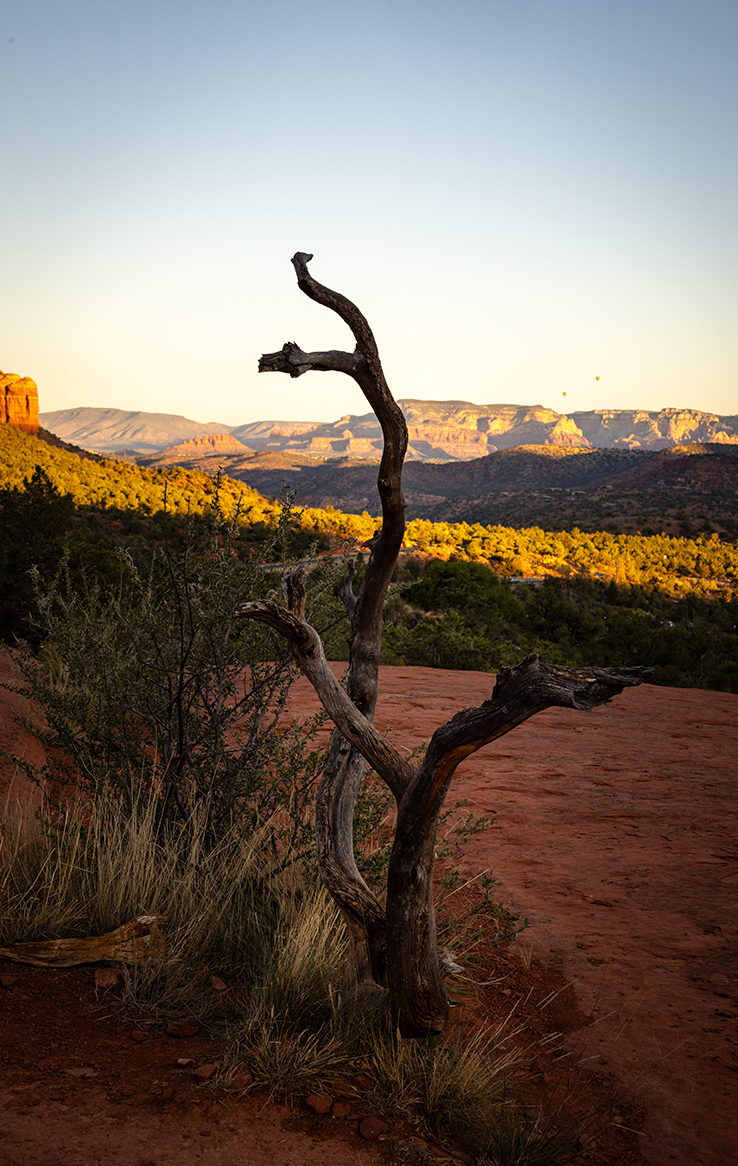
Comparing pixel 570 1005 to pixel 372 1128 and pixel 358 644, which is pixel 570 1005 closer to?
pixel 372 1128

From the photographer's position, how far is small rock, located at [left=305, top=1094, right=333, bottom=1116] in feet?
7.59

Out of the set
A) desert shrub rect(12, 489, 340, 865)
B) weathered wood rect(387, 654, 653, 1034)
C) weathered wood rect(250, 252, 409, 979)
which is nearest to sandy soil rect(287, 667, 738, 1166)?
weathered wood rect(387, 654, 653, 1034)

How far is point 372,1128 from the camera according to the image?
2.26m

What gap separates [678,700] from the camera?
11188mm

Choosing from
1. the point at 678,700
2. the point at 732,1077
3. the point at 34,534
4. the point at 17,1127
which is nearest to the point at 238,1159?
the point at 17,1127

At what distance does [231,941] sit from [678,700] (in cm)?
956

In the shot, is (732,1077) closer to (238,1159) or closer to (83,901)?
(238,1159)

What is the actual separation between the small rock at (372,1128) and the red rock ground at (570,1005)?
0.11 ft

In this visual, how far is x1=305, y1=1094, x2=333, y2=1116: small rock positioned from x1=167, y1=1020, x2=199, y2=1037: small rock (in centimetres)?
58

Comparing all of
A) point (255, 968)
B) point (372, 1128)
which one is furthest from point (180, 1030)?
point (372, 1128)

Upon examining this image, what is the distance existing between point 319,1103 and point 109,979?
1048mm

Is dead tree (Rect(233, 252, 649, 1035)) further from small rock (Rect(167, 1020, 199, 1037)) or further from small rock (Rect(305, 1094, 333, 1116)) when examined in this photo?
small rock (Rect(167, 1020, 199, 1037))

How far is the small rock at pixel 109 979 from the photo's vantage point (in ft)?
9.43

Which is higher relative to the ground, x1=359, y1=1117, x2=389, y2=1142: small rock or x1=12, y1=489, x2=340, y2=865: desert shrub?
x1=12, y1=489, x2=340, y2=865: desert shrub
